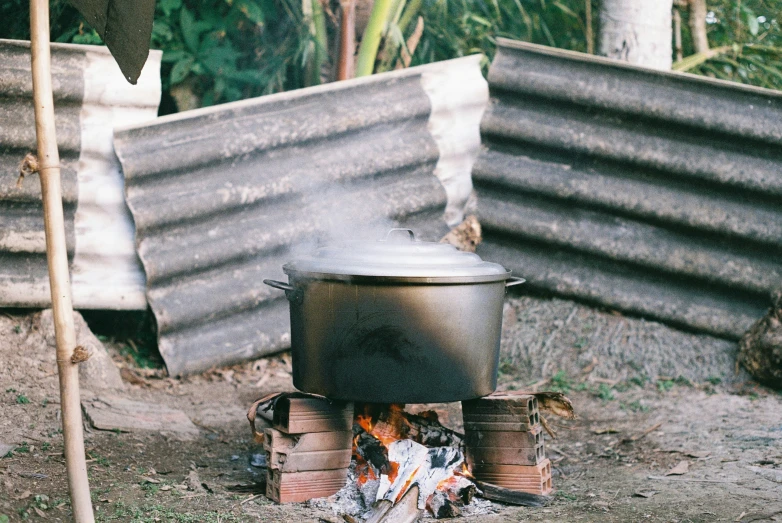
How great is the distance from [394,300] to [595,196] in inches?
100

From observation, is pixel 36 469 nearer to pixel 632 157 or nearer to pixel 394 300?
pixel 394 300

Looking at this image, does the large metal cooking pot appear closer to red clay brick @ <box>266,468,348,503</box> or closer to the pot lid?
the pot lid

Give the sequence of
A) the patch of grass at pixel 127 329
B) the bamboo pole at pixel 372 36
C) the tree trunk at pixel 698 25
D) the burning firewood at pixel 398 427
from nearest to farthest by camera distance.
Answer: the burning firewood at pixel 398 427
the patch of grass at pixel 127 329
the bamboo pole at pixel 372 36
the tree trunk at pixel 698 25

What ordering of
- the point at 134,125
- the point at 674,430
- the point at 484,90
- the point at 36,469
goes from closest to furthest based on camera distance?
the point at 36,469 < the point at 674,430 < the point at 134,125 < the point at 484,90

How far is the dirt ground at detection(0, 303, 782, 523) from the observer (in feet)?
9.64

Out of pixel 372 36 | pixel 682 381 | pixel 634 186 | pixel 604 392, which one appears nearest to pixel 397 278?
pixel 604 392

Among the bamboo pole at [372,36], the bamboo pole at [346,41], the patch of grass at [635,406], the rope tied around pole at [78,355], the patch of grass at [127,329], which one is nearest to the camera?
the rope tied around pole at [78,355]

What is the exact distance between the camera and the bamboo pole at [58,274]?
2.38 meters

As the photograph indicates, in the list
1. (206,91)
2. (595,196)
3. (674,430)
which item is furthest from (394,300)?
(206,91)

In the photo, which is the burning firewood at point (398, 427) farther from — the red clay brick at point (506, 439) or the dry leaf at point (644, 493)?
the dry leaf at point (644, 493)

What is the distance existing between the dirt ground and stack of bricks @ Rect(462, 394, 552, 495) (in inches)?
6.2

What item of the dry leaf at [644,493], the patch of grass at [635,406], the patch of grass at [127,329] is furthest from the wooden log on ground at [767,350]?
the patch of grass at [127,329]

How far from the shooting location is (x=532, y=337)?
4.96 meters

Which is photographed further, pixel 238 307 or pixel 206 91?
pixel 206 91
